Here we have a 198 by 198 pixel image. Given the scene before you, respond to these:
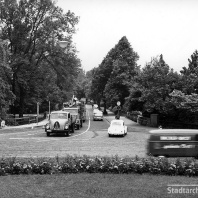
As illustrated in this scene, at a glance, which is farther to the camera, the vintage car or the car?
the car

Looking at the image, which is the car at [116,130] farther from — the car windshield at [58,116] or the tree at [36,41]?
the tree at [36,41]

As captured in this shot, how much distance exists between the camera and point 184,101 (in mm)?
42281

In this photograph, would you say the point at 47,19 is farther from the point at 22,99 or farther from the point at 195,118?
the point at 195,118

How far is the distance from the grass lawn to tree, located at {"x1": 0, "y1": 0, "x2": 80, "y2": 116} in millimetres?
39900

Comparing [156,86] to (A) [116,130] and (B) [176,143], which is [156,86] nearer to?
(A) [116,130]

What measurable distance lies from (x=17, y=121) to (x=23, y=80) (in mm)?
6089

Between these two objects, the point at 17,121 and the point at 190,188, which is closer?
the point at 190,188

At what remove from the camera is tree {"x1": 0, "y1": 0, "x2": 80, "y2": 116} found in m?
53.1

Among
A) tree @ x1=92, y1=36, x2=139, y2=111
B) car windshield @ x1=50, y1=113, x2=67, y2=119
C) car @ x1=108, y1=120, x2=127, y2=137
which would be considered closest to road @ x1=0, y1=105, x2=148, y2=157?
car @ x1=108, y1=120, x2=127, y2=137

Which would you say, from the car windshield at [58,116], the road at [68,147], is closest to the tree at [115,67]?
the car windshield at [58,116]

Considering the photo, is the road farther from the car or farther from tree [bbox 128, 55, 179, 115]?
tree [bbox 128, 55, 179, 115]

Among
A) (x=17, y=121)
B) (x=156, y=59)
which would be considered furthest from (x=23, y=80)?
(x=156, y=59)

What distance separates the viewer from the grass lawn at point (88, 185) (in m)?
10.9

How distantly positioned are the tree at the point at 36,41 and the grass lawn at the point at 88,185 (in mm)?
39900
